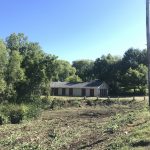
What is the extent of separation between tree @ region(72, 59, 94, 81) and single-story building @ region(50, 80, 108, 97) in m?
13.6

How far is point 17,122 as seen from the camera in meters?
30.1

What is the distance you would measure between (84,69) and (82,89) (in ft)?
125

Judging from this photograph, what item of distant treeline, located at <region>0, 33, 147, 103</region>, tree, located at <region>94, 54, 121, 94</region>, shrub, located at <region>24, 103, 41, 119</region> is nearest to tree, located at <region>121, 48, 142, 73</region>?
tree, located at <region>94, 54, 121, 94</region>

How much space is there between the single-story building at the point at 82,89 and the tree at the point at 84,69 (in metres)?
13.6

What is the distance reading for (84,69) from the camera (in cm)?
12362

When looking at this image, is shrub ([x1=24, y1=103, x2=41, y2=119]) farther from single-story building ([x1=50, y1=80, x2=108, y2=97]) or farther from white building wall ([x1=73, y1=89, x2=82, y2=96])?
white building wall ([x1=73, y1=89, x2=82, y2=96])

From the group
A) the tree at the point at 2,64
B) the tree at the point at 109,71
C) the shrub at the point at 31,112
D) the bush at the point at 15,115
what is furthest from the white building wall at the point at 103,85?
the bush at the point at 15,115

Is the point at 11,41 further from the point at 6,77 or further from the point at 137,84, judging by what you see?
the point at 137,84

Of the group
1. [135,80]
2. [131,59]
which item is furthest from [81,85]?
[131,59]

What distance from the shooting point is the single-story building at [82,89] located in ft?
276

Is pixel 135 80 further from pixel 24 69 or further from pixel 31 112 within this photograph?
pixel 31 112

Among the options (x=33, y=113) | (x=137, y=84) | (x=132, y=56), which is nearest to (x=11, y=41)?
(x=33, y=113)

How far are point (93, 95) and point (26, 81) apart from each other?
1638 inches

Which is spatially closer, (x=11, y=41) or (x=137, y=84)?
(x=11, y=41)
